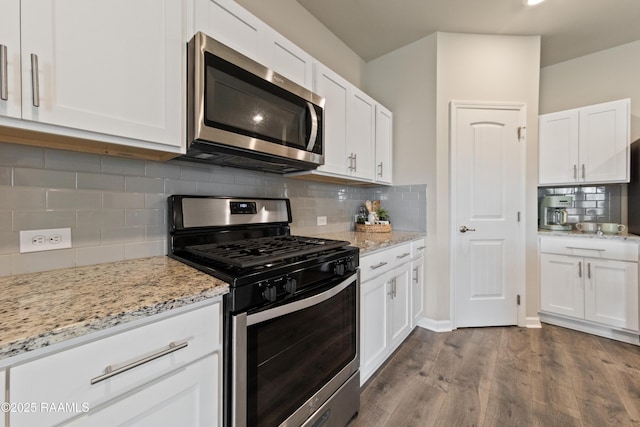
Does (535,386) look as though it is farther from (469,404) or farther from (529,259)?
(529,259)

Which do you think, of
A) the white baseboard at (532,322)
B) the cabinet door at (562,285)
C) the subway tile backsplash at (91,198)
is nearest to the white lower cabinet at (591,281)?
the cabinet door at (562,285)

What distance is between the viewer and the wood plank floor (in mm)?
1508

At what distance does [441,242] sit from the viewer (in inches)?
102

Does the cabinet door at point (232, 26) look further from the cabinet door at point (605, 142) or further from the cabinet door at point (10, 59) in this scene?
the cabinet door at point (605, 142)

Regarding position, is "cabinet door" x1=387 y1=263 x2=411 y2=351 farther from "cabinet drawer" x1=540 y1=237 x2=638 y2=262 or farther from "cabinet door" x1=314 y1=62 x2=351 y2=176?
"cabinet drawer" x1=540 y1=237 x2=638 y2=262

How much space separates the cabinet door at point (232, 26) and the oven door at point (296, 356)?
1.27 meters

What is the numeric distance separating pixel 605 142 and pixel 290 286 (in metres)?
3.36

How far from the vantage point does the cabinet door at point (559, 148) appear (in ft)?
8.79

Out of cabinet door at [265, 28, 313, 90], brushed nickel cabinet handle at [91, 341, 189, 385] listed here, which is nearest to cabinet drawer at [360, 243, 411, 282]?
brushed nickel cabinet handle at [91, 341, 189, 385]

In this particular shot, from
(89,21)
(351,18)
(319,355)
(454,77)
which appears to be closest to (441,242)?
(454,77)

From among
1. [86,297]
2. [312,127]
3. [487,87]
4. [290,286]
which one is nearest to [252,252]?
[290,286]

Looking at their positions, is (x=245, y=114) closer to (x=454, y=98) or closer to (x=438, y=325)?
(x=454, y=98)

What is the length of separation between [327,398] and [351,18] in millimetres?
2852

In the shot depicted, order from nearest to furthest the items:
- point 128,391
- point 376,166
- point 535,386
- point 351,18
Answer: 1. point 128,391
2. point 535,386
3. point 351,18
4. point 376,166
